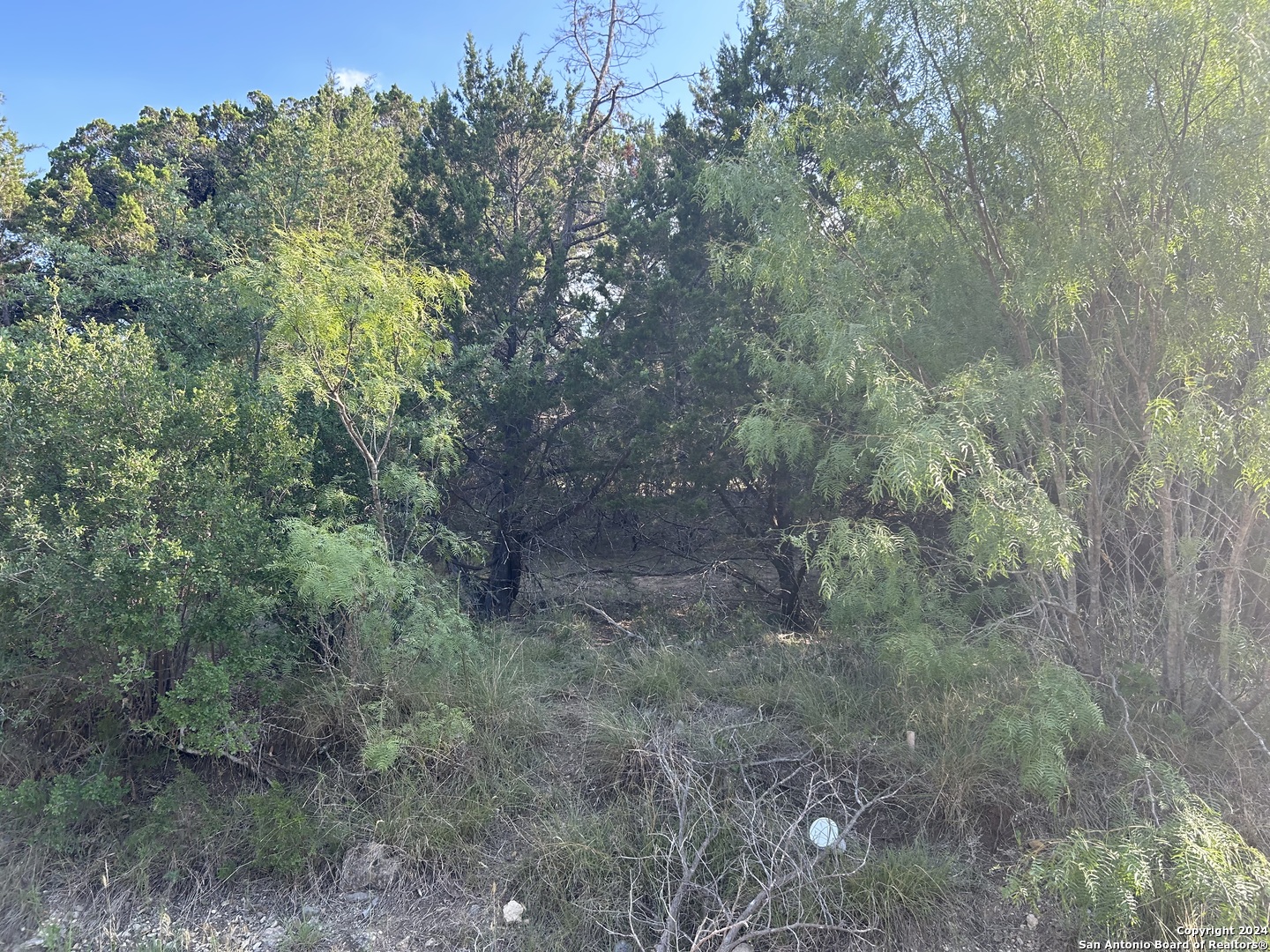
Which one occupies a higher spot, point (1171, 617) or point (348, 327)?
point (348, 327)

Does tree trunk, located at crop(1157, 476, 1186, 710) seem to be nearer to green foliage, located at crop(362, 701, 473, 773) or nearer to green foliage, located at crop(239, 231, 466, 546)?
green foliage, located at crop(362, 701, 473, 773)

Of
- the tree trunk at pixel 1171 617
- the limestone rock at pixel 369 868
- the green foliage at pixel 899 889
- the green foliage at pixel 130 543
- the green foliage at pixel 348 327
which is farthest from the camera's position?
the green foliage at pixel 348 327

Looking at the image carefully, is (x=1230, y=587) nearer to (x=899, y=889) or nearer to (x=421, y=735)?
(x=899, y=889)

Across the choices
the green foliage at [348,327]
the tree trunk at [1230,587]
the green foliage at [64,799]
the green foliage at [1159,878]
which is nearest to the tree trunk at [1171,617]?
the tree trunk at [1230,587]

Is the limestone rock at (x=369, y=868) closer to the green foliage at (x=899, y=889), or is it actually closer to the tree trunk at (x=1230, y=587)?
the green foliage at (x=899, y=889)

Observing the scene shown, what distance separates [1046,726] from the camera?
11.8 feet

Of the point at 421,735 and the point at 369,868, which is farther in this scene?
the point at 421,735

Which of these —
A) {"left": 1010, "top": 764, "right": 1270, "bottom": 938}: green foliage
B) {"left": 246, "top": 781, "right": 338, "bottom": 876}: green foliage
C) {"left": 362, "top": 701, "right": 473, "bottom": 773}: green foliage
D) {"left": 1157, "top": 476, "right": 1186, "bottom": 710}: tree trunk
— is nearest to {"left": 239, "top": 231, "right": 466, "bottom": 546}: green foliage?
{"left": 362, "top": 701, "right": 473, "bottom": 773}: green foliage

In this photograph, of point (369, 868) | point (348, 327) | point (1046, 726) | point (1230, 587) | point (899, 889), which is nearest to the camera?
point (899, 889)

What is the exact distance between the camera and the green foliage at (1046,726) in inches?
141

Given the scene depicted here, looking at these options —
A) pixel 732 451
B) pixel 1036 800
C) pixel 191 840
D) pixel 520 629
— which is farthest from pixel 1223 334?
pixel 191 840

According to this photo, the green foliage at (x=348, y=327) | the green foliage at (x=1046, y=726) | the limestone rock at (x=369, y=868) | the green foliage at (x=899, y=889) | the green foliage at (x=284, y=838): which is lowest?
the green foliage at (x=899, y=889)

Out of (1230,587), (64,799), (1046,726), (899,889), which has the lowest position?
(899,889)

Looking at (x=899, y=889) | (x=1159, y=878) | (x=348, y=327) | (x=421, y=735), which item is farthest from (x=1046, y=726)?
(x=348, y=327)
